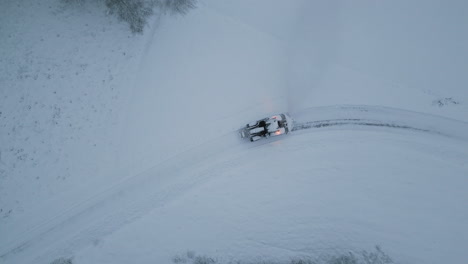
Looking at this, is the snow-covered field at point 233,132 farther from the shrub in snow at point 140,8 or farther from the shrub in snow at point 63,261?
the shrub in snow at point 140,8

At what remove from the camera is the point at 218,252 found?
1451cm

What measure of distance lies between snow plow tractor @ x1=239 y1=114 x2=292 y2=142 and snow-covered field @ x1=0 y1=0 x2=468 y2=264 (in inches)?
28.6

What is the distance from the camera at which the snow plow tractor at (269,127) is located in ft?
50.7

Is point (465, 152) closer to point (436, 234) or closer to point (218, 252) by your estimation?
point (436, 234)

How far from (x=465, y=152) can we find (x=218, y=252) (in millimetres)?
14675

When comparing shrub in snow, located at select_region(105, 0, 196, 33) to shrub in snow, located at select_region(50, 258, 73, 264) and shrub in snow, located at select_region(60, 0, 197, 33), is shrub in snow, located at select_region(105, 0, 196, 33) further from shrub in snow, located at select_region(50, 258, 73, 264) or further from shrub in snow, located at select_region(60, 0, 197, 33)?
shrub in snow, located at select_region(50, 258, 73, 264)

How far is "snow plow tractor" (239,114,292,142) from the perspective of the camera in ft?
50.7

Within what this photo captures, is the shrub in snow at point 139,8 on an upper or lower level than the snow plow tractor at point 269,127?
upper

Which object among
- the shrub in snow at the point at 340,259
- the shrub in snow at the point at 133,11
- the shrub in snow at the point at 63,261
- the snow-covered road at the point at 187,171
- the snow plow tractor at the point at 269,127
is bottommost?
the shrub in snow at the point at 340,259

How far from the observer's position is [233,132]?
1623cm

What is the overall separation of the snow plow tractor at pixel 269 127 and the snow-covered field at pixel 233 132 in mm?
726

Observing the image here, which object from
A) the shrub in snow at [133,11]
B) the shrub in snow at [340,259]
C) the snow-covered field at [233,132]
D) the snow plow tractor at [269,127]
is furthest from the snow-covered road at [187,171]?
the shrub in snow at [133,11]

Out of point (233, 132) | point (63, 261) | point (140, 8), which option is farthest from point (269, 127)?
point (63, 261)

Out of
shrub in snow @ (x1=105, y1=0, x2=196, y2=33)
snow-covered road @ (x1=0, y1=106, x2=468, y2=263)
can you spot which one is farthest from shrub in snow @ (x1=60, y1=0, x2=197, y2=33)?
snow-covered road @ (x1=0, y1=106, x2=468, y2=263)
